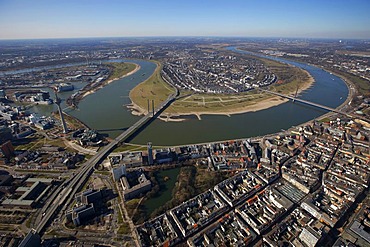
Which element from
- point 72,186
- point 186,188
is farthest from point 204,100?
point 72,186

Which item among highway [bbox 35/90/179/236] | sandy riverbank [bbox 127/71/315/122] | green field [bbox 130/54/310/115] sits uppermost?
green field [bbox 130/54/310/115]

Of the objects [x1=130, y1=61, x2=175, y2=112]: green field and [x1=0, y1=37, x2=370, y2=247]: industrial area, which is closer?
[x1=0, y1=37, x2=370, y2=247]: industrial area

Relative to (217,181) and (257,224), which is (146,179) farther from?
(257,224)

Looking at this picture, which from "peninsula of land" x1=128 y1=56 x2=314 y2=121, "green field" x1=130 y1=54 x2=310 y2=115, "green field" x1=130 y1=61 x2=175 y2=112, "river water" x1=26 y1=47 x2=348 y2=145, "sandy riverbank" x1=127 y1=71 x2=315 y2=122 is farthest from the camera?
"green field" x1=130 y1=61 x2=175 y2=112

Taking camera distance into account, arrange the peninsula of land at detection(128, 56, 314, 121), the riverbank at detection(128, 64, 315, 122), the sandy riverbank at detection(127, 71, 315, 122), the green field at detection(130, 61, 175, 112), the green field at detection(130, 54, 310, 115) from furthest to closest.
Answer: the green field at detection(130, 61, 175, 112), the green field at detection(130, 54, 310, 115), the peninsula of land at detection(128, 56, 314, 121), the riverbank at detection(128, 64, 315, 122), the sandy riverbank at detection(127, 71, 315, 122)

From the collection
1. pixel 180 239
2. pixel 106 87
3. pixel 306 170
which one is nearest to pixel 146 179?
pixel 180 239

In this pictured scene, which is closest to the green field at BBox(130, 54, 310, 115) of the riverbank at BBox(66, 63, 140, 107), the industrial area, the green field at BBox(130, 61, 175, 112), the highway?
the green field at BBox(130, 61, 175, 112)

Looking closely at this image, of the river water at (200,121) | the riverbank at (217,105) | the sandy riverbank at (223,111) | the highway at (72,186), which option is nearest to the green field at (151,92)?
the sandy riverbank at (223,111)

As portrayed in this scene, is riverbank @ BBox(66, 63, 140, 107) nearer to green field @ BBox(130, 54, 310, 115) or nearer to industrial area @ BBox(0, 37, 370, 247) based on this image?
green field @ BBox(130, 54, 310, 115)
